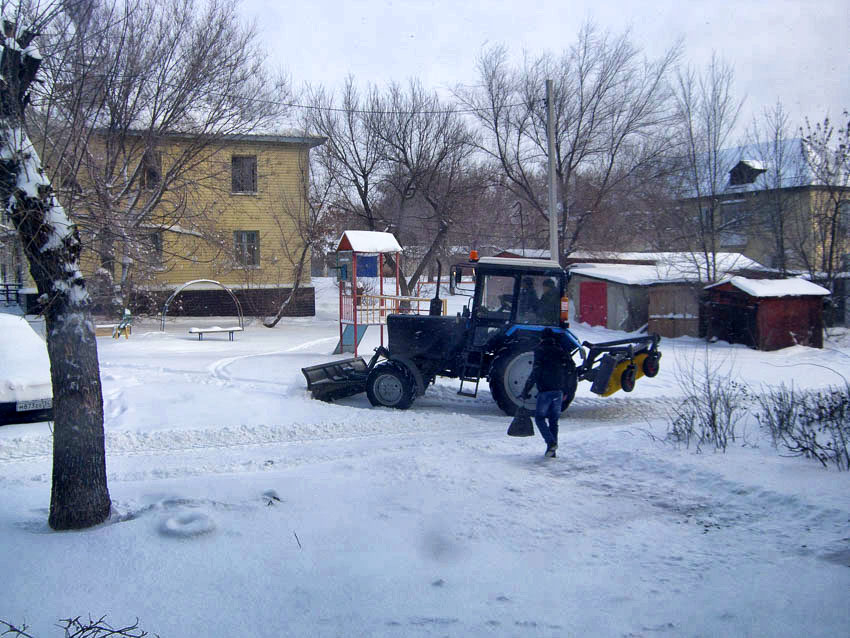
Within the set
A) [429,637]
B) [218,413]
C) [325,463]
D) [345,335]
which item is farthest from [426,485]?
[345,335]

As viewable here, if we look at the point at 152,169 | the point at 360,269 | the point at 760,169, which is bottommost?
the point at 360,269

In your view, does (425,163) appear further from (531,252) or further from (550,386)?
(550,386)

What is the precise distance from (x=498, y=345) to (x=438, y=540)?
5.82 meters

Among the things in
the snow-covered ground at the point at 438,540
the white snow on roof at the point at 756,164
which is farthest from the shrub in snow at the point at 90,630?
the white snow on roof at the point at 756,164

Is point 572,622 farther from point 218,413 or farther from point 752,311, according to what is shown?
point 752,311

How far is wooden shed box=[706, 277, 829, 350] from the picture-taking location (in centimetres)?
1850

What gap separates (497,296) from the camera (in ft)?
33.4

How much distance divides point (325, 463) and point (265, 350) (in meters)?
10.1

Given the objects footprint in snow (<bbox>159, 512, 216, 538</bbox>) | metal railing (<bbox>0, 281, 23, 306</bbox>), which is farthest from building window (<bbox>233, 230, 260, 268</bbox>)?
footprint in snow (<bbox>159, 512, 216, 538</bbox>)

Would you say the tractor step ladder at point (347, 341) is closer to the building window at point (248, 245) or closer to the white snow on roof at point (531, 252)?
the building window at point (248, 245)

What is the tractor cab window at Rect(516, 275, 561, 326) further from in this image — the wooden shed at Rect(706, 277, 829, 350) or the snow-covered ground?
the wooden shed at Rect(706, 277, 829, 350)

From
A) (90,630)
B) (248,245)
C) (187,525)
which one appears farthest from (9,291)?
(90,630)

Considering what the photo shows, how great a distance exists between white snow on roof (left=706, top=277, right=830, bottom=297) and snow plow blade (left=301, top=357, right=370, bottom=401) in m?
12.4

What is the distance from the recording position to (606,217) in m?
26.4
